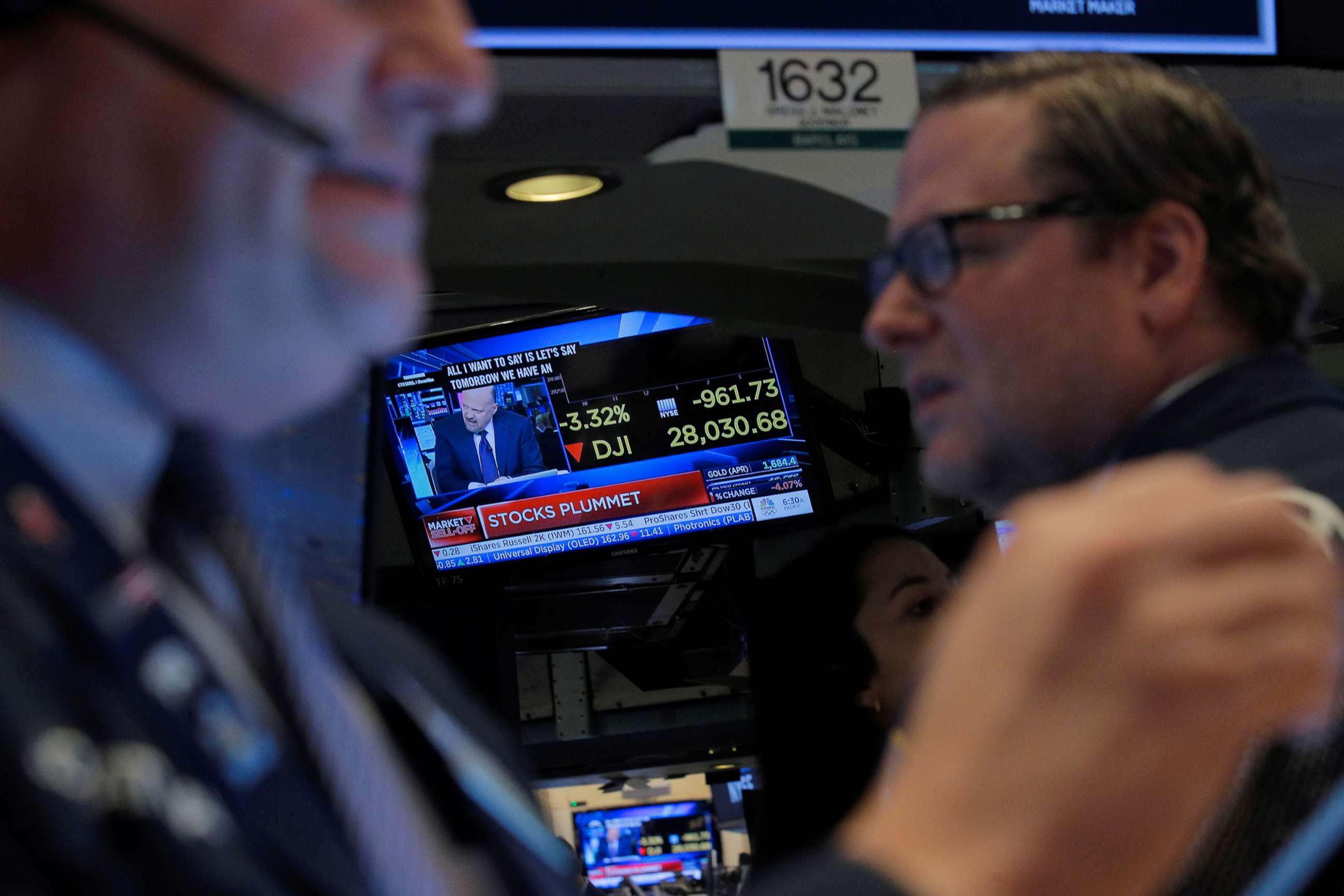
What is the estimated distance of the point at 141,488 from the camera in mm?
563

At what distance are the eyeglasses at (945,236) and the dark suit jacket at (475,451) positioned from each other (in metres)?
3.71

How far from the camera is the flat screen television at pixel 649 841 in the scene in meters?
10.4

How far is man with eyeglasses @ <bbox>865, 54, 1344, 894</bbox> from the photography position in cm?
115

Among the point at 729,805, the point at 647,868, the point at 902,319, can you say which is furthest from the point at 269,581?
the point at 647,868

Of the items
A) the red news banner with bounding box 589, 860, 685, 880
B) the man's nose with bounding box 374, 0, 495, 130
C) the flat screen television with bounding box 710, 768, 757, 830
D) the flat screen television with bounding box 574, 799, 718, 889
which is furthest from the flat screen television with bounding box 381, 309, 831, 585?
the red news banner with bounding box 589, 860, 685, 880

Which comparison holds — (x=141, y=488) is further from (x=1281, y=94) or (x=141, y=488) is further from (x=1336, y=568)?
(x=1281, y=94)

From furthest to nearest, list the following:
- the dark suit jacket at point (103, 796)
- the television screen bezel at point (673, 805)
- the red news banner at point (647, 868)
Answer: the television screen bezel at point (673, 805)
the red news banner at point (647, 868)
the dark suit jacket at point (103, 796)

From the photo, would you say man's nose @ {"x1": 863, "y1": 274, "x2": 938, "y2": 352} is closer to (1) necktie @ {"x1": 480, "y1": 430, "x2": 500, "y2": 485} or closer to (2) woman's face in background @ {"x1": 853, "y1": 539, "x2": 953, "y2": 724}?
(2) woman's face in background @ {"x1": 853, "y1": 539, "x2": 953, "y2": 724}

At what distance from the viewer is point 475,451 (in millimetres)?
4926

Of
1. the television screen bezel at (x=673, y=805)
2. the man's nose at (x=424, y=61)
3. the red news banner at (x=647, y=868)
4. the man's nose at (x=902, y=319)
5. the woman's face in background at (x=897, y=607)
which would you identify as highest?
the man's nose at (x=424, y=61)

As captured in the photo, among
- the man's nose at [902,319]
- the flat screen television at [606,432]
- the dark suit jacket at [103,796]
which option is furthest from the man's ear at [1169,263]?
the flat screen television at [606,432]

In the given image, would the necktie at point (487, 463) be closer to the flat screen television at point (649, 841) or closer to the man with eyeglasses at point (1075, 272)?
the man with eyeglasses at point (1075, 272)

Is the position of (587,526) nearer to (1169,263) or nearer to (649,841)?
(1169,263)

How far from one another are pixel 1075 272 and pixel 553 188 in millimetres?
1479
